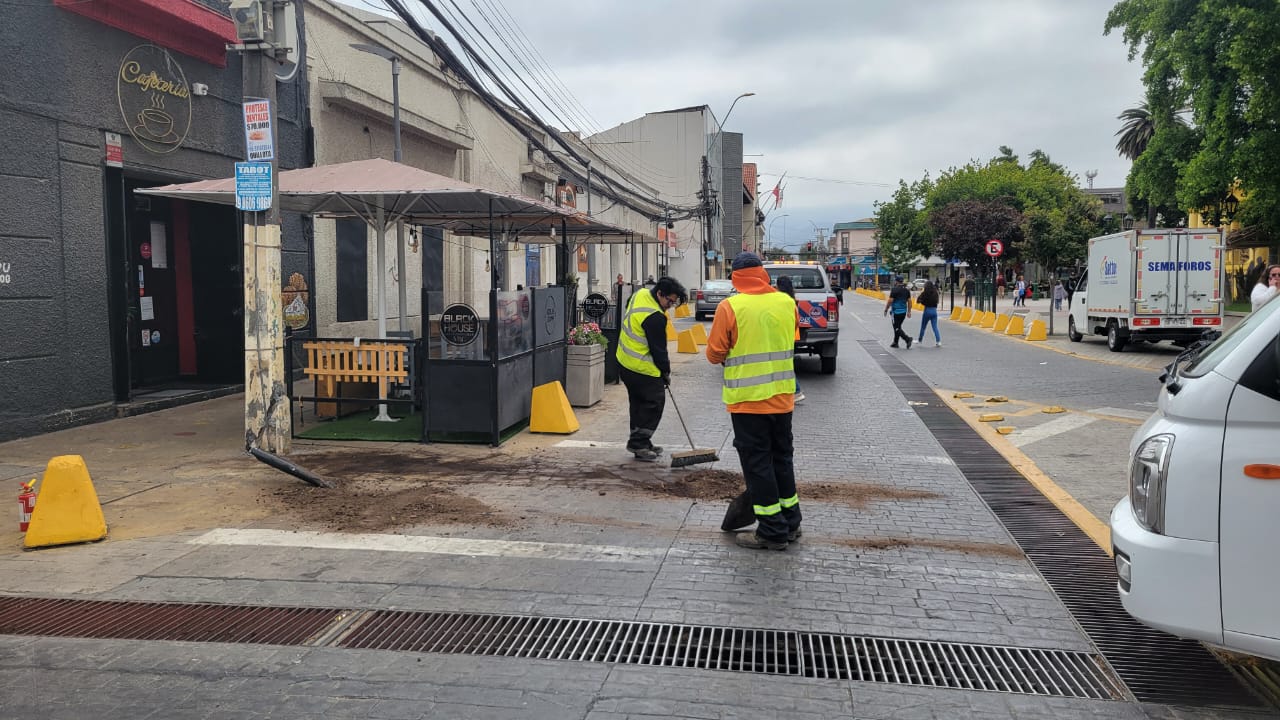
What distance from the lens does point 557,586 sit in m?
5.22

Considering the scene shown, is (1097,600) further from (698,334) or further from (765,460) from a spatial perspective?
(698,334)

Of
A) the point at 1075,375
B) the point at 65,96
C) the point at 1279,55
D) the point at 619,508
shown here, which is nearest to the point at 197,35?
the point at 65,96

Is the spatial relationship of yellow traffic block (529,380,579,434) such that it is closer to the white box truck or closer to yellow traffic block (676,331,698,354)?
yellow traffic block (676,331,698,354)

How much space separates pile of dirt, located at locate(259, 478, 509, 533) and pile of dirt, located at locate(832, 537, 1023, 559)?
2422 millimetres

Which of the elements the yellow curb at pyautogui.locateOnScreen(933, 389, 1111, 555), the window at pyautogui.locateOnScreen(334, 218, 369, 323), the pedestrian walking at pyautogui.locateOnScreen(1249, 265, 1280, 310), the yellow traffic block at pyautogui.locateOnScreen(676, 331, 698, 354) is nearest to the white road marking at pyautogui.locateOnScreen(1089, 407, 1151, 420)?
the yellow curb at pyautogui.locateOnScreen(933, 389, 1111, 555)

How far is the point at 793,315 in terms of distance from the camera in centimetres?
605

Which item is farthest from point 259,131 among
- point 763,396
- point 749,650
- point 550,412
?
point 749,650

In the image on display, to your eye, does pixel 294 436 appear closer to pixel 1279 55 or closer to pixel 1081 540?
pixel 1081 540

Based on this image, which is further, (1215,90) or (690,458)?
(1215,90)

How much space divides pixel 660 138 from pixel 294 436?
183ft

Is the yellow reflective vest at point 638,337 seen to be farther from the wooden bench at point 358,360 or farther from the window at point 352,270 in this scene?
the window at point 352,270

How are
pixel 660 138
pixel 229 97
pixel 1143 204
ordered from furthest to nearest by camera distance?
pixel 660 138
pixel 1143 204
pixel 229 97

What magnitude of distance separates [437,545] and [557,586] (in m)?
1.14

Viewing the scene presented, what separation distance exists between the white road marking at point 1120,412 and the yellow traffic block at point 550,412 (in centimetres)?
667
